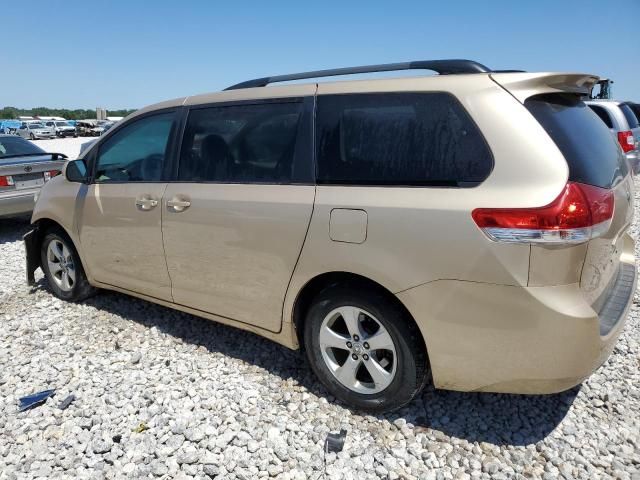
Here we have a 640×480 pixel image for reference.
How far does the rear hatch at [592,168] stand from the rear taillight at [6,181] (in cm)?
702

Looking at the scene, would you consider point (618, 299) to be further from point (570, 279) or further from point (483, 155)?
point (483, 155)

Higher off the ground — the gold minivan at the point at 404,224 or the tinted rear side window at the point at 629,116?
the tinted rear side window at the point at 629,116

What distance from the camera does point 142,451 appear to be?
99.7 inches

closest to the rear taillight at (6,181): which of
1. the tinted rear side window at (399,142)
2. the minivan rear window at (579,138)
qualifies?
the tinted rear side window at (399,142)

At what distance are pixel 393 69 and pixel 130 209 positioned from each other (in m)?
2.13

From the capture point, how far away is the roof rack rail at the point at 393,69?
2.44 metres

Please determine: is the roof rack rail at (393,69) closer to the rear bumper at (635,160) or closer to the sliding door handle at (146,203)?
the sliding door handle at (146,203)

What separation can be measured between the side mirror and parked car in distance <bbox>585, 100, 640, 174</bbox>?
321 inches

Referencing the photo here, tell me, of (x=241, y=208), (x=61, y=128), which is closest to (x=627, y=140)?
(x=241, y=208)

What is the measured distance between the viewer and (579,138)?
2.30 metres

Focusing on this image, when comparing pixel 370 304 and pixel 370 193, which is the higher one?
pixel 370 193

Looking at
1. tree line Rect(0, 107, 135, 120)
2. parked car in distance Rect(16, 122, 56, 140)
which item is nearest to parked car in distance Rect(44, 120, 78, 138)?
parked car in distance Rect(16, 122, 56, 140)

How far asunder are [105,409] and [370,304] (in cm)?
174

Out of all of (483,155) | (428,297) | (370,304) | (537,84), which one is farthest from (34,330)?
(537,84)
